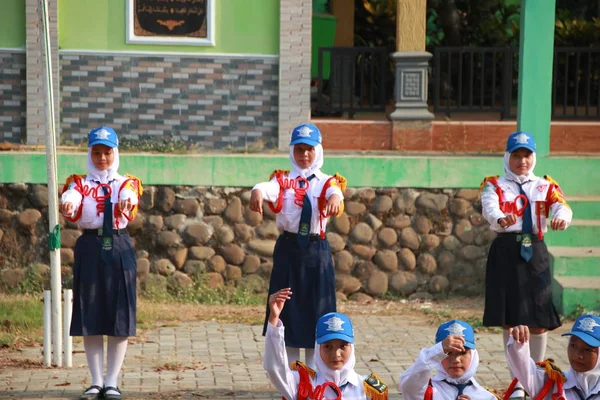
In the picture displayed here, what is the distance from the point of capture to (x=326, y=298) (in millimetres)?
7973

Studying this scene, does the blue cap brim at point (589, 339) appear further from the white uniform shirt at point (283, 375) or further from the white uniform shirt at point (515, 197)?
the white uniform shirt at point (515, 197)

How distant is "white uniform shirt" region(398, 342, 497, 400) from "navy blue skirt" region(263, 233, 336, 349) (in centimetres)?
Answer: 203

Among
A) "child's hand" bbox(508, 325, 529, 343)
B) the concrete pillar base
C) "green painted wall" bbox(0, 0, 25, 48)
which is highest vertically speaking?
"green painted wall" bbox(0, 0, 25, 48)

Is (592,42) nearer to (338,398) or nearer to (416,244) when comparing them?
(416,244)

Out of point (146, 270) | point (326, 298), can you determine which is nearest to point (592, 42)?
point (146, 270)

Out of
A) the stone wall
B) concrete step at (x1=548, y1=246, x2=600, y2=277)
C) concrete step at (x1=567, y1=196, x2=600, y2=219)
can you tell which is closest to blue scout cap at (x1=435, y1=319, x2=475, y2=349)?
concrete step at (x1=548, y1=246, x2=600, y2=277)

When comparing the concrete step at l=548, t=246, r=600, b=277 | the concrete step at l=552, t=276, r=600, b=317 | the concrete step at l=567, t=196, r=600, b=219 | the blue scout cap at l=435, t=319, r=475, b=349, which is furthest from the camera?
the concrete step at l=567, t=196, r=600, b=219

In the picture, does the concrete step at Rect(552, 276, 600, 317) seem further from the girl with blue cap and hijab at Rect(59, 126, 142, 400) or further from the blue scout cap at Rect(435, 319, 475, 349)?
the blue scout cap at Rect(435, 319, 475, 349)

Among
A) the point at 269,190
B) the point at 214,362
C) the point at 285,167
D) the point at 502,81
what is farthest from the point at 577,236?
the point at 269,190

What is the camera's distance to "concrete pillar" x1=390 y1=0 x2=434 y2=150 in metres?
13.4

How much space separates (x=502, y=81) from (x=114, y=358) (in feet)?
27.0

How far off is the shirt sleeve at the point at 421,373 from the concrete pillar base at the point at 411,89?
7.89 meters

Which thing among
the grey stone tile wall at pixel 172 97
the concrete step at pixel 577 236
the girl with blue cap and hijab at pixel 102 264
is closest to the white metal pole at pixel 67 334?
the girl with blue cap and hijab at pixel 102 264

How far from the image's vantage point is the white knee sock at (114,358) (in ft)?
26.0
